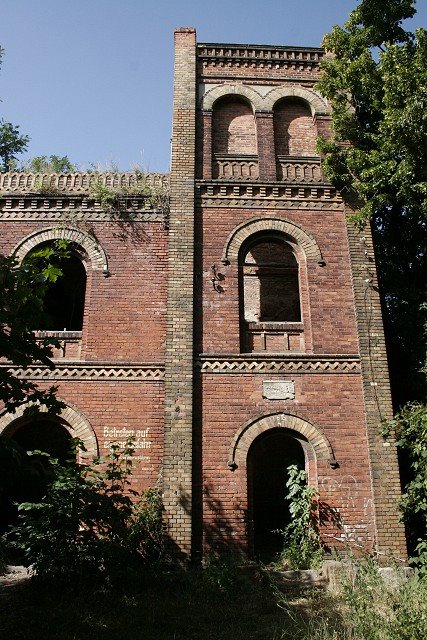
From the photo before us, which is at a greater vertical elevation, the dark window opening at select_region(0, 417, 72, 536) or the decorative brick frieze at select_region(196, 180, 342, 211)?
the decorative brick frieze at select_region(196, 180, 342, 211)

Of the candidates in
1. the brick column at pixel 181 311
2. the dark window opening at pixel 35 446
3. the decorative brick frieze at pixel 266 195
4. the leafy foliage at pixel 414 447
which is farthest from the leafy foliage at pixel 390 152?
the dark window opening at pixel 35 446

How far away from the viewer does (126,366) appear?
421 inches

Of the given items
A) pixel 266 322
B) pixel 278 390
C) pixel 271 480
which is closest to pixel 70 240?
pixel 266 322

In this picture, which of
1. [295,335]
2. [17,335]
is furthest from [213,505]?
[17,335]

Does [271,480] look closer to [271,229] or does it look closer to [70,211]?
[271,229]

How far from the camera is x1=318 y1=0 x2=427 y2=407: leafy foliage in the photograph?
1135cm

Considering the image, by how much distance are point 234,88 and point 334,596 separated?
35.7 feet

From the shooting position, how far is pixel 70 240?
11.6 metres

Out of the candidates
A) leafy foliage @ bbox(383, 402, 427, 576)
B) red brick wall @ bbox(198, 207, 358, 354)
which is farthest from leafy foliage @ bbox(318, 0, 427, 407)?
leafy foliage @ bbox(383, 402, 427, 576)

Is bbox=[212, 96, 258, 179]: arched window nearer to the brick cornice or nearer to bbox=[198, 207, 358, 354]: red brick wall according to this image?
bbox=[198, 207, 358, 354]: red brick wall

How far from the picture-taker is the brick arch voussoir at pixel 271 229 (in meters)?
11.6

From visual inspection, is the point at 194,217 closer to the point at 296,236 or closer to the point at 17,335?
the point at 296,236

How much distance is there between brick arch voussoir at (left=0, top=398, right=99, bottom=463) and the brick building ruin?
0.03 m

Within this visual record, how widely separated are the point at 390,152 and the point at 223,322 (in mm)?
4879
